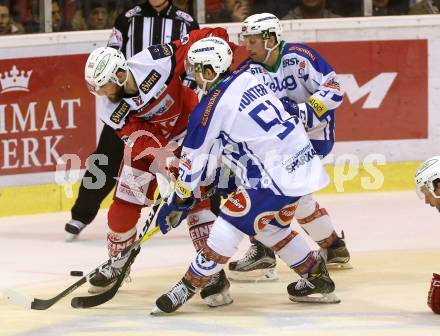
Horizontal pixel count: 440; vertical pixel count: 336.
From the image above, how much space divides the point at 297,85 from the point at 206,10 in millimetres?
2205

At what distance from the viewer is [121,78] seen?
620 centimetres

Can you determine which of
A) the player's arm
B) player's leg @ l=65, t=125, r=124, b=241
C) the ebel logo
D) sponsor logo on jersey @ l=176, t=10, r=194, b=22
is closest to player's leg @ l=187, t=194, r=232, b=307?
the player's arm

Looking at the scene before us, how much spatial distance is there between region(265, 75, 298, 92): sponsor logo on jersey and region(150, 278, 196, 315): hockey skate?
124 centimetres

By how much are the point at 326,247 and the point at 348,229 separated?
104 centimetres

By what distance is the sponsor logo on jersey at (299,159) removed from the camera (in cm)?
584

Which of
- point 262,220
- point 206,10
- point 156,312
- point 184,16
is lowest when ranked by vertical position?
point 156,312

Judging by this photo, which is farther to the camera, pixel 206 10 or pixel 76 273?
pixel 206 10

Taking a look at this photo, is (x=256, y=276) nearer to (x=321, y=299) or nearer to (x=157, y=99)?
(x=321, y=299)

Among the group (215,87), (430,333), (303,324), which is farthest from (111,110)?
(430,333)

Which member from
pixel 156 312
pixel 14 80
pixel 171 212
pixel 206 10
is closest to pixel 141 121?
pixel 171 212

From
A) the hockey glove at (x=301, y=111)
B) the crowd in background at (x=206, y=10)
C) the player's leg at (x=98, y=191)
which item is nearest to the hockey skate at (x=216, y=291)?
the hockey glove at (x=301, y=111)

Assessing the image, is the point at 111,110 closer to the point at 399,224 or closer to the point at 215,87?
the point at 215,87

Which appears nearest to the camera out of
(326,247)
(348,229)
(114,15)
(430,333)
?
(430,333)

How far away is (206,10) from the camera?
8.85m
